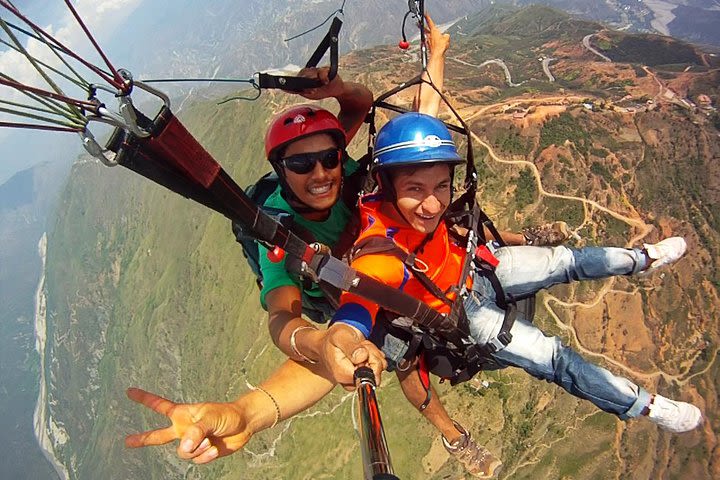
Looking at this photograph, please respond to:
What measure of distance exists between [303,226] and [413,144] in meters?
1.24

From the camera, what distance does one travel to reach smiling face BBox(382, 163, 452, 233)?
372cm

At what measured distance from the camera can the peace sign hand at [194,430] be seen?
7.02 feet

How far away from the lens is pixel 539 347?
4.68 meters

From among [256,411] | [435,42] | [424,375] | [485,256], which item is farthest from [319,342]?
[435,42]

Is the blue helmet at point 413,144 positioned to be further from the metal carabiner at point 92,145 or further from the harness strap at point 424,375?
the harness strap at point 424,375

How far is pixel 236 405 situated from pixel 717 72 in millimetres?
58060

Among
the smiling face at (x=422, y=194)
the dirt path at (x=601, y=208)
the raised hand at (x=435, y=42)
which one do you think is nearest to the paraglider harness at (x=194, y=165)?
the smiling face at (x=422, y=194)

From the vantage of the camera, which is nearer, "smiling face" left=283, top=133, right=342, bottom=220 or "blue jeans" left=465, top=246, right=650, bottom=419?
"smiling face" left=283, top=133, right=342, bottom=220

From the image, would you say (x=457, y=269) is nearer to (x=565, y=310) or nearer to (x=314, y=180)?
(x=314, y=180)

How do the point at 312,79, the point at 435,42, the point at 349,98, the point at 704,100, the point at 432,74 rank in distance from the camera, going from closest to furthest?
the point at 312,79
the point at 349,98
the point at 432,74
the point at 435,42
the point at 704,100

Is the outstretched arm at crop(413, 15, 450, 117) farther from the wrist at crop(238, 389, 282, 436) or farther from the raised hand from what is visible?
the wrist at crop(238, 389, 282, 436)

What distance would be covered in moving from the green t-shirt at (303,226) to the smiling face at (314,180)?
0.60 ft

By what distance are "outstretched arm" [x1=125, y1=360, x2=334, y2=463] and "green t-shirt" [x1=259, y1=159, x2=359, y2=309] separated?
0.70m

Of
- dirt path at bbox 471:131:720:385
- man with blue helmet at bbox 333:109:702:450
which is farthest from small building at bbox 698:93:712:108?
man with blue helmet at bbox 333:109:702:450
